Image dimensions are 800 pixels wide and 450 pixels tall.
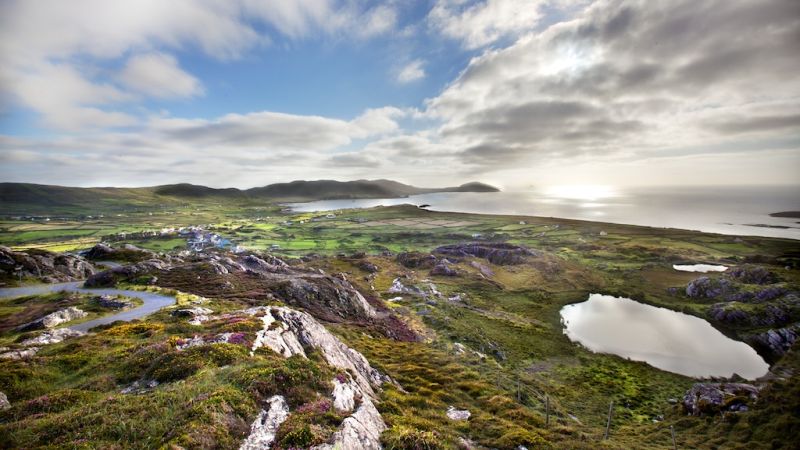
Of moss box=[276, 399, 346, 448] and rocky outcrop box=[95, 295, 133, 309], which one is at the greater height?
moss box=[276, 399, 346, 448]

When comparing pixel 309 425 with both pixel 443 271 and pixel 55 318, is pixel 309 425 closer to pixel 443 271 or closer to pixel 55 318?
pixel 55 318

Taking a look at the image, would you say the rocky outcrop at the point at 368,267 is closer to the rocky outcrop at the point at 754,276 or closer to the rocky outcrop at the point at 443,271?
the rocky outcrop at the point at 443,271

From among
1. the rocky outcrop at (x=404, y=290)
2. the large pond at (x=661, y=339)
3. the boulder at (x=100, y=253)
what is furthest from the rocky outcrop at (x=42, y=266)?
the large pond at (x=661, y=339)

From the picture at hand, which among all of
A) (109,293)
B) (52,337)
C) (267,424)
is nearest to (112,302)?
(109,293)

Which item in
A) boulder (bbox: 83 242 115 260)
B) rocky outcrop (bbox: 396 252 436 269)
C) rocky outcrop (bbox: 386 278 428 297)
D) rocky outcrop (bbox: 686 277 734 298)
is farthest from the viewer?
rocky outcrop (bbox: 396 252 436 269)

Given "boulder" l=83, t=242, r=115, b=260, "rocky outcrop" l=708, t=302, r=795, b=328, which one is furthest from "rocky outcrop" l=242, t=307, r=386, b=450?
"rocky outcrop" l=708, t=302, r=795, b=328

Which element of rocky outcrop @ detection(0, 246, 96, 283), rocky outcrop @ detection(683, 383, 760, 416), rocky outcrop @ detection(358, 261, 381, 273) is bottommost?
rocky outcrop @ detection(358, 261, 381, 273)

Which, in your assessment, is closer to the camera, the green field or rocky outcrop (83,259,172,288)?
the green field

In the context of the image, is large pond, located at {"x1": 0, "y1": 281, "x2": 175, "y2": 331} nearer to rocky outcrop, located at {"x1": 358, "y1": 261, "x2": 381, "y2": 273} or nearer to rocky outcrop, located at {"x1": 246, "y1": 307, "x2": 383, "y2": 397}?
rocky outcrop, located at {"x1": 246, "y1": 307, "x2": 383, "y2": 397}
